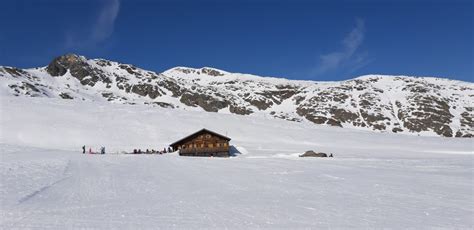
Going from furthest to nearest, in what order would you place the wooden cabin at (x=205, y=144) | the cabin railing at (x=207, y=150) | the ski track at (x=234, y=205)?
the wooden cabin at (x=205, y=144)
the cabin railing at (x=207, y=150)
the ski track at (x=234, y=205)

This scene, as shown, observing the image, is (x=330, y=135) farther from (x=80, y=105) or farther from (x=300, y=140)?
(x=80, y=105)

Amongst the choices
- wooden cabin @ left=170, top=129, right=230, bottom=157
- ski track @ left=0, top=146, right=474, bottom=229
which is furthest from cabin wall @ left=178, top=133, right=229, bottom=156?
ski track @ left=0, top=146, right=474, bottom=229

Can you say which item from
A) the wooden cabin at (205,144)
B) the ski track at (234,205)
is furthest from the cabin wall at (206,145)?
the ski track at (234,205)

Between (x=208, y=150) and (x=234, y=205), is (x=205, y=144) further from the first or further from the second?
(x=234, y=205)

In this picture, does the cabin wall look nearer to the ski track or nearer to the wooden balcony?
the wooden balcony

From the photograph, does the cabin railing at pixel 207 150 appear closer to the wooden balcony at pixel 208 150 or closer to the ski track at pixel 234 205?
the wooden balcony at pixel 208 150

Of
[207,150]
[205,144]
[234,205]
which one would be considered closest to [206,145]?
[205,144]

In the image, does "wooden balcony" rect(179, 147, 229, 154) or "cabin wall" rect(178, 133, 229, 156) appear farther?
"cabin wall" rect(178, 133, 229, 156)

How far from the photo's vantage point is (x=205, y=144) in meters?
61.6

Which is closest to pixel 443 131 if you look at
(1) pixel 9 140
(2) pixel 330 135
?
(2) pixel 330 135

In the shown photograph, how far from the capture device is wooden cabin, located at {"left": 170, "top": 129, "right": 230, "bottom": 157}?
60844 mm

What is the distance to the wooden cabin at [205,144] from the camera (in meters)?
60.8

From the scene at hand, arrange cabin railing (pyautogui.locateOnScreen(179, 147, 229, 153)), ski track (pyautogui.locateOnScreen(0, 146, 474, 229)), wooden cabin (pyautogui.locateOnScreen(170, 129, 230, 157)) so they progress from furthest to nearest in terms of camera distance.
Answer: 1. wooden cabin (pyautogui.locateOnScreen(170, 129, 230, 157))
2. cabin railing (pyautogui.locateOnScreen(179, 147, 229, 153))
3. ski track (pyautogui.locateOnScreen(0, 146, 474, 229))

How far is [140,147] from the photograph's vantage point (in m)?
62.8
